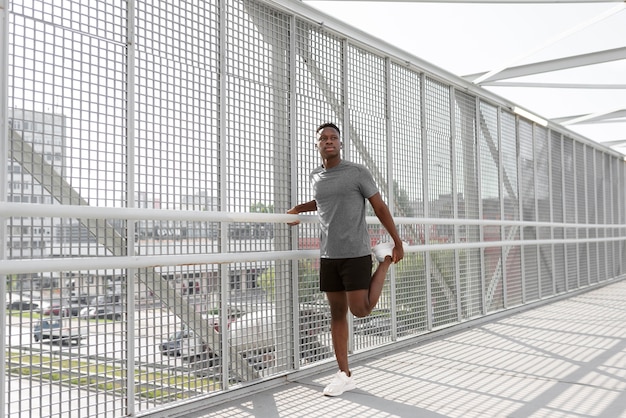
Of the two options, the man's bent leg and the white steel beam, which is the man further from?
the white steel beam

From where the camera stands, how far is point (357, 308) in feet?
12.8

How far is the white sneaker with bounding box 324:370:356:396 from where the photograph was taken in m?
3.86

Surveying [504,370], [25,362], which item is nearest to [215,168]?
[25,362]

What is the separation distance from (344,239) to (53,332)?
190 cm

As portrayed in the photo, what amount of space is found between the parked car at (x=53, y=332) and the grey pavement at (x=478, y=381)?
3.39 feet

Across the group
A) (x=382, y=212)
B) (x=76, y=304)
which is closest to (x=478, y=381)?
(x=382, y=212)

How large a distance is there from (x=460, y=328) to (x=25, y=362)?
16.7 ft

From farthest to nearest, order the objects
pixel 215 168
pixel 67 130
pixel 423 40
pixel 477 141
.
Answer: pixel 423 40 < pixel 477 141 < pixel 215 168 < pixel 67 130

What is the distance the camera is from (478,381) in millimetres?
4176

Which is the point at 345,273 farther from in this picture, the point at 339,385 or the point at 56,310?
the point at 56,310

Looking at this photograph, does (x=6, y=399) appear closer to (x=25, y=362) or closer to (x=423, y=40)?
(x=25, y=362)

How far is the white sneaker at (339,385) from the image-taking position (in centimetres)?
386

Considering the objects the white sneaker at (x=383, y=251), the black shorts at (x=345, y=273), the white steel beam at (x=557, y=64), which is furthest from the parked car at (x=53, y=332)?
the white steel beam at (x=557, y=64)

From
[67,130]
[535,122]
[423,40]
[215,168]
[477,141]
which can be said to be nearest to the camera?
[67,130]
